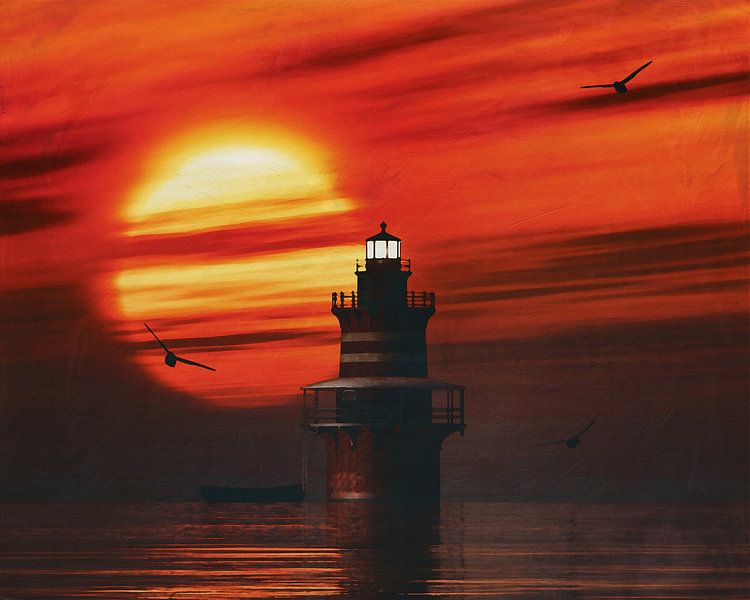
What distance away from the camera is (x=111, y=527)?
83.4m

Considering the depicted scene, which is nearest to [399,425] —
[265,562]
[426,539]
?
[426,539]

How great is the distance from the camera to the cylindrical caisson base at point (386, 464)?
76.3 m

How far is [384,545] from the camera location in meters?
56.2

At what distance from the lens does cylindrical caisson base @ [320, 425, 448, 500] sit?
76312mm

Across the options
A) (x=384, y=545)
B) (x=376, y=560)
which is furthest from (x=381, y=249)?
(x=376, y=560)

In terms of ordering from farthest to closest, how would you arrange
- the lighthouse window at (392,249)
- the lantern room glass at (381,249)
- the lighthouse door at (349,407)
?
the lighthouse window at (392,249)
the lantern room glass at (381,249)
the lighthouse door at (349,407)

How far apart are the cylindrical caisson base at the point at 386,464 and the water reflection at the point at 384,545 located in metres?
0.64

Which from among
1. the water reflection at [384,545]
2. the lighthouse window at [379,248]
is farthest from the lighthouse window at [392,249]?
the water reflection at [384,545]

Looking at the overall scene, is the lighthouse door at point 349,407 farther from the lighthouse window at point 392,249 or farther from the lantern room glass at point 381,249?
the lighthouse window at point 392,249

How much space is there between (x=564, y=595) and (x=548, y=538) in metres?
29.3

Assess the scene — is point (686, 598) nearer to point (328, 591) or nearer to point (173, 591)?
point (328, 591)

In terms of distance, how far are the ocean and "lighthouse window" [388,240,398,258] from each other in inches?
437

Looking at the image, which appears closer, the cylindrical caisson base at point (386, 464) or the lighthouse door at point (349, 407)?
the cylindrical caisson base at point (386, 464)

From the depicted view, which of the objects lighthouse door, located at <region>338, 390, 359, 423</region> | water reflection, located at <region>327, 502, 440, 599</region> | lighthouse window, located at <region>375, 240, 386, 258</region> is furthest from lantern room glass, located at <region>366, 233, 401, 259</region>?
water reflection, located at <region>327, 502, 440, 599</region>
